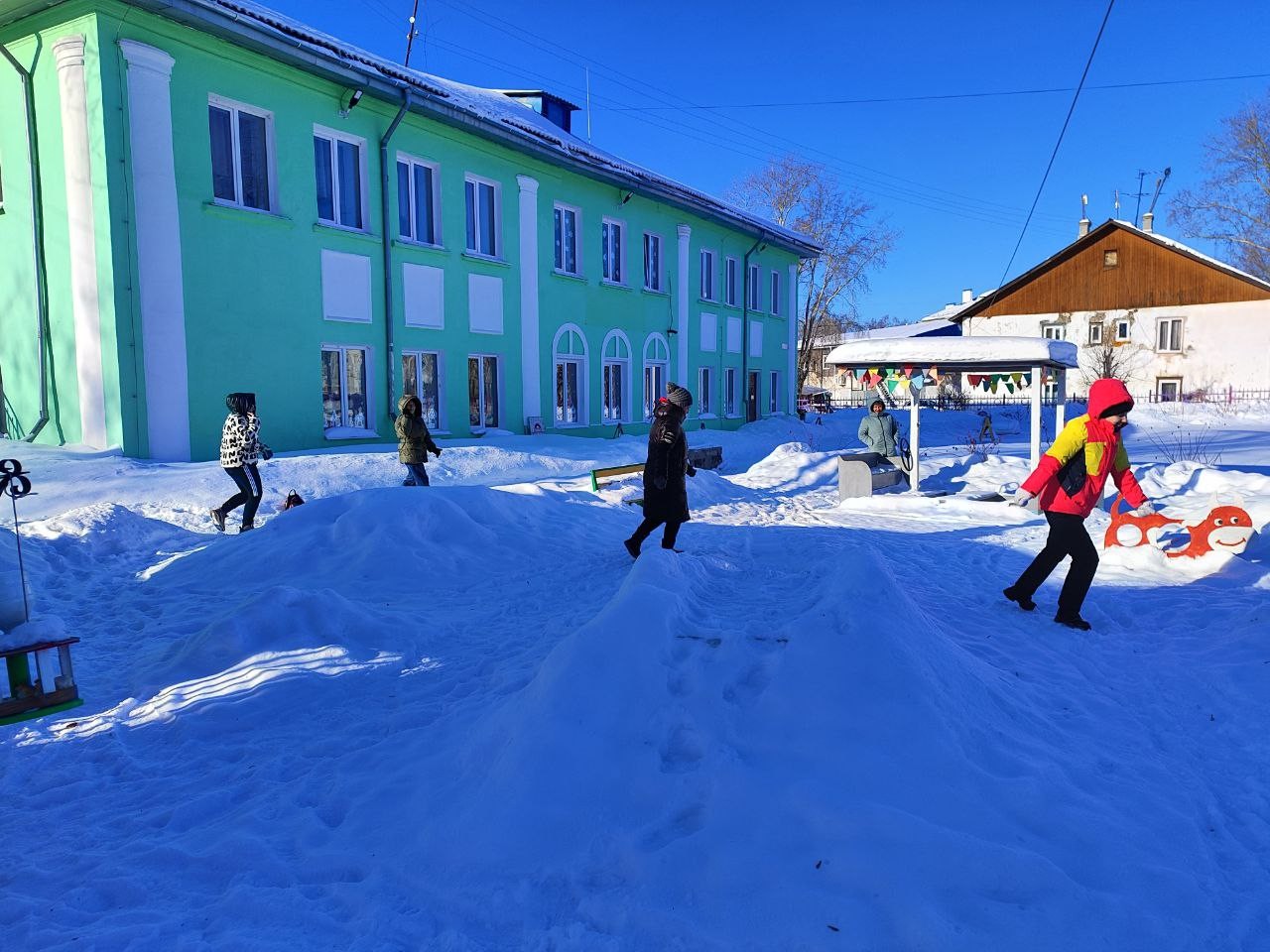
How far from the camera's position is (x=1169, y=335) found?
127ft

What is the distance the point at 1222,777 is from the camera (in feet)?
12.1

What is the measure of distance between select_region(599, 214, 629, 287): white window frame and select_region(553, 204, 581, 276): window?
0.71 m

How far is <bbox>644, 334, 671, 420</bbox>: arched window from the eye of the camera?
20734mm

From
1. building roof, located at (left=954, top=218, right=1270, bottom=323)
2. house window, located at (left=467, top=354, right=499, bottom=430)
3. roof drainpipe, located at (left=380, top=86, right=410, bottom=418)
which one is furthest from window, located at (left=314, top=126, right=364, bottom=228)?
building roof, located at (left=954, top=218, right=1270, bottom=323)

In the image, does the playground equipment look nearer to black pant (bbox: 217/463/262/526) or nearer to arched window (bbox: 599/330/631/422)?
black pant (bbox: 217/463/262/526)

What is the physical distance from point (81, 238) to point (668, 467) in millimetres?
8131

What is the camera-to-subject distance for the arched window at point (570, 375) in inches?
709

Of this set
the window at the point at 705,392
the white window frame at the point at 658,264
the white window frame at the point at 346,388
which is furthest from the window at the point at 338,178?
the window at the point at 705,392

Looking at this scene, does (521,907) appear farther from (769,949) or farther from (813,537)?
(813,537)

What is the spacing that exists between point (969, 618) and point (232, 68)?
11436 millimetres

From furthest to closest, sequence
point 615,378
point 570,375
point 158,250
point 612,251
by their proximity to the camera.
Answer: point 615,378 < point 612,251 < point 570,375 < point 158,250

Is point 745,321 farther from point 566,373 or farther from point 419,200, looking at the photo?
point 419,200

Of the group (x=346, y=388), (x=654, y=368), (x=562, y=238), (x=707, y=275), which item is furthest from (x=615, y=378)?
(x=346, y=388)

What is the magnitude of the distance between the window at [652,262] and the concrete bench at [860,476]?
9.11 meters
